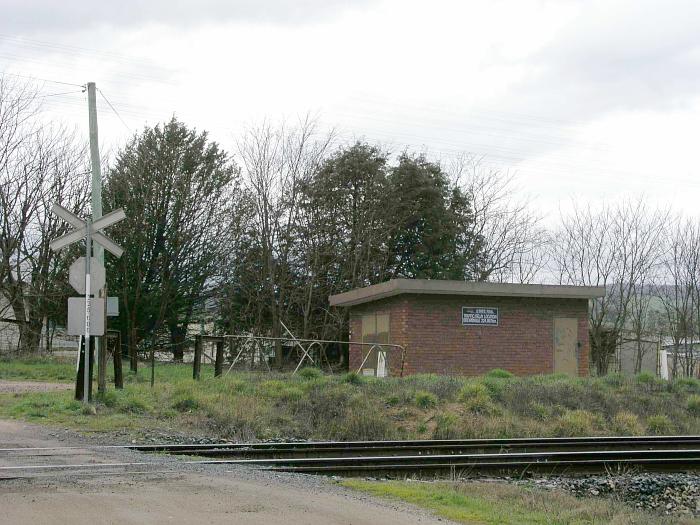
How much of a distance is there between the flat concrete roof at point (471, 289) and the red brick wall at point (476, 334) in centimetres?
35

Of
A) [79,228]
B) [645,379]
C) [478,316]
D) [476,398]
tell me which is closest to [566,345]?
[478,316]

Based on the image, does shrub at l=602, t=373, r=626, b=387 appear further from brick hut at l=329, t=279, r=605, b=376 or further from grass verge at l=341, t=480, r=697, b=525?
grass verge at l=341, t=480, r=697, b=525

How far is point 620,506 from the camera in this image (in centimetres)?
957

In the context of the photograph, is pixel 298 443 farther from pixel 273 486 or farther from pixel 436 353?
pixel 436 353

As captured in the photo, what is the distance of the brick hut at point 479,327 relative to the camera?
2556cm

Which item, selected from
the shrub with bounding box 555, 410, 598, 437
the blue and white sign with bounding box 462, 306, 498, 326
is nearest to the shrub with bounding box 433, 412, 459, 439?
the shrub with bounding box 555, 410, 598, 437

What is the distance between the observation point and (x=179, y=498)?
26.6ft

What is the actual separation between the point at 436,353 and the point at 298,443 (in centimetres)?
1291

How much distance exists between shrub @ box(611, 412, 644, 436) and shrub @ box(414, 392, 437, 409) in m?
3.97

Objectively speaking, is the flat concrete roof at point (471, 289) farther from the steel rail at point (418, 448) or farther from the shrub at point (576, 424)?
the steel rail at point (418, 448)

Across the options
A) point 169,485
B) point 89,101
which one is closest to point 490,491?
point 169,485

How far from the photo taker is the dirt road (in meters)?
7.27

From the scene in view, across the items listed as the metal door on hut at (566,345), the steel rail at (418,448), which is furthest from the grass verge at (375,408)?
the metal door on hut at (566,345)

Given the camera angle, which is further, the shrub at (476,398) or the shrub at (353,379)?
the shrub at (353,379)
